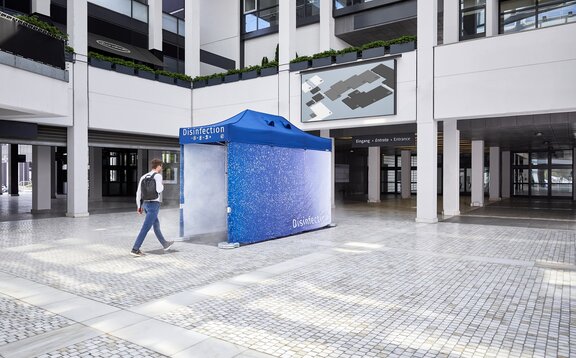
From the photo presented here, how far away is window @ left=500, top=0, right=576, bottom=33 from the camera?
17.6 metres

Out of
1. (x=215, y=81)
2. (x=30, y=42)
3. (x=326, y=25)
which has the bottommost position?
(x=30, y=42)

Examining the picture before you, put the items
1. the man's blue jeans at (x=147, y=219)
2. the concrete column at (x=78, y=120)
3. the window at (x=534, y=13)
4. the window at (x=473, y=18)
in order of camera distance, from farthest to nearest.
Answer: the window at (x=473, y=18) < the window at (x=534, y=13) < the concrete column at (x=78, y=120) < the man's blue jeans at (x=147, y=219)

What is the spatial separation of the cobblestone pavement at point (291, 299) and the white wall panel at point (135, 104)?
29.8 feet

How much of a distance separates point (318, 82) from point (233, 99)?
492 cm

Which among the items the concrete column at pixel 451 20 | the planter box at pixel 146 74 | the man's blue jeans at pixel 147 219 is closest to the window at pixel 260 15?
the planter box at pixel 146 74

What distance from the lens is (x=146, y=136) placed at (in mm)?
20812

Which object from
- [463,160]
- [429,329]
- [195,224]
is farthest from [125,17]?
[463,160]

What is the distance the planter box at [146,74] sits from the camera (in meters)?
19.6

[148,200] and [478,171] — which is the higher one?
[478,171]

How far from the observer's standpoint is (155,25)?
2362cm

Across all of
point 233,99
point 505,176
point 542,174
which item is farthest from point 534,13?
point 542,174

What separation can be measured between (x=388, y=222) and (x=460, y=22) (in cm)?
1034

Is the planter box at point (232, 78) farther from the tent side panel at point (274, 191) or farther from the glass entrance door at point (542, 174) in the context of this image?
the glass entrance door at point (542, 174)

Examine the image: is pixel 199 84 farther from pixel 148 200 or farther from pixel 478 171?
pixel 478 171
